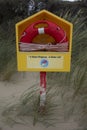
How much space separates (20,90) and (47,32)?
51.2 inches

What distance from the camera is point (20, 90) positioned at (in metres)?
5.26

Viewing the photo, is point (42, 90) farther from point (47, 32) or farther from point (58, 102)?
point (47, 32)

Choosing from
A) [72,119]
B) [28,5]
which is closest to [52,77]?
[72,119]

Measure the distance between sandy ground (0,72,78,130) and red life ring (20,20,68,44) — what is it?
3.05ft

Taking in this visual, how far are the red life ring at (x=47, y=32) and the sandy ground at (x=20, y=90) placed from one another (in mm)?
930

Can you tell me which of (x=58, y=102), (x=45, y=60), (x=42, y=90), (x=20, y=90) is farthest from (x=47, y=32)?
(x=20, y=90)

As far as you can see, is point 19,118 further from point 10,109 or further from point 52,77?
point 52,77

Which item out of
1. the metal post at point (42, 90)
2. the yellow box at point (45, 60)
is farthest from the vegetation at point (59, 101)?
the yellow box at point (45, 60)

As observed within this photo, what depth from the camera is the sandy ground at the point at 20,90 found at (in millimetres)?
4184

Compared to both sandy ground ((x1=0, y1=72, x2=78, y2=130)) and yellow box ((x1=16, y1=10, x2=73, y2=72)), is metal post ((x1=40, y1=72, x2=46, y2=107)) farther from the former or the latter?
sandy ground ((x1=0, y1=72, x2=78, y2=130))

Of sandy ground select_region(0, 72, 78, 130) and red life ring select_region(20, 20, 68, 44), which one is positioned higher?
red life ring select_region(20, 20, 68, 44)

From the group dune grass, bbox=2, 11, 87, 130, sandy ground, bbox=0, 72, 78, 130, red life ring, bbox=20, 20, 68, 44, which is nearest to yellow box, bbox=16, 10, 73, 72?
red life ring, bbox=20, 20, 68, 44

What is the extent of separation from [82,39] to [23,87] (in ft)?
6.03

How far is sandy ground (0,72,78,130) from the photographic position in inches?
165
